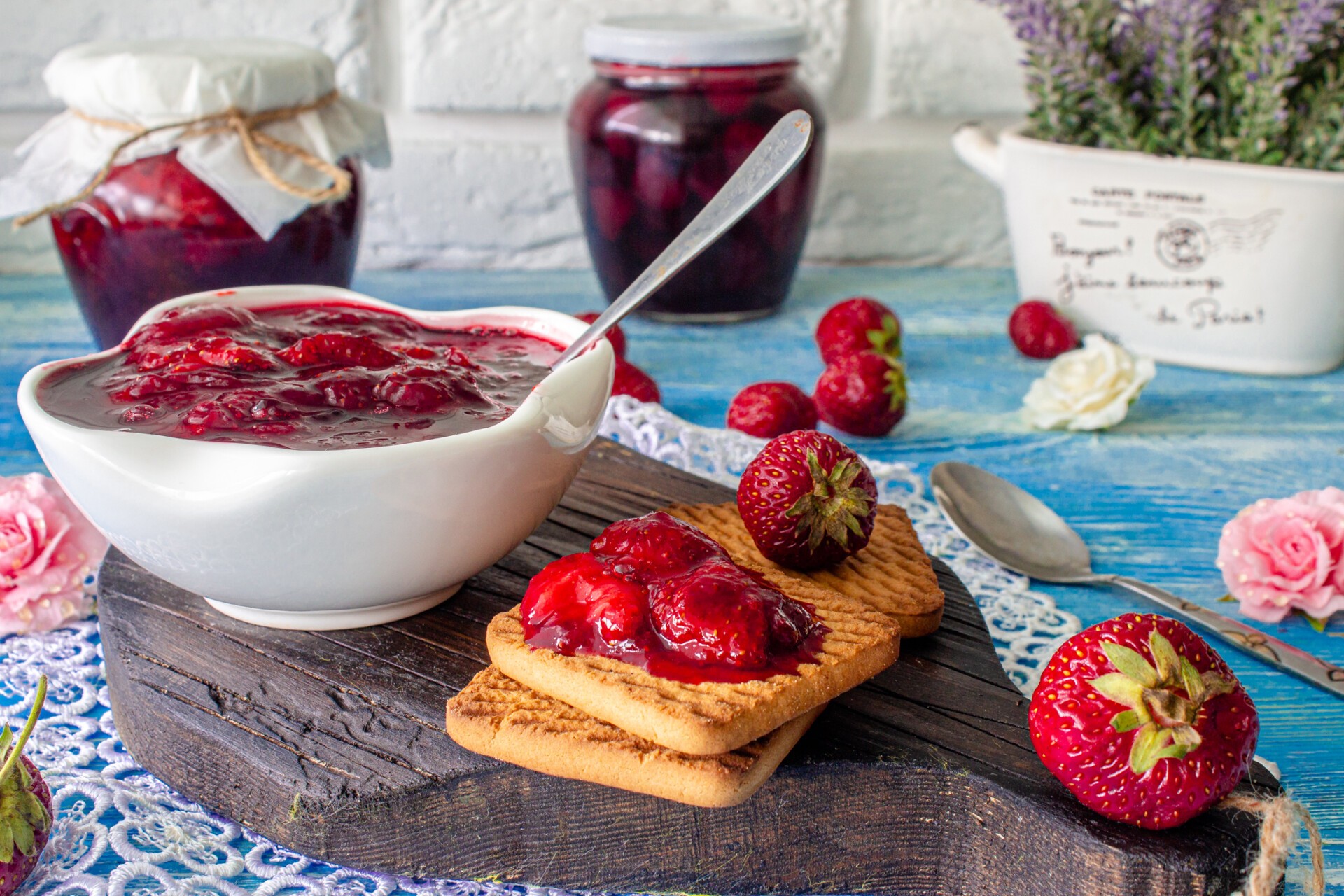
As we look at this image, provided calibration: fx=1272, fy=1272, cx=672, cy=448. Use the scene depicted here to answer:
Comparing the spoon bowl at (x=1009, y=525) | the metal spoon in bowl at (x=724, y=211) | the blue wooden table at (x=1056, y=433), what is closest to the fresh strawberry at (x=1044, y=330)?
the blue wooden table at (x=1056, y=433)

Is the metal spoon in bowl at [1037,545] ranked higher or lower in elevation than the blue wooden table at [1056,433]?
higher

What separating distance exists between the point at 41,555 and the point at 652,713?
0.73 meters

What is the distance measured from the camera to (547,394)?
3.34 ft

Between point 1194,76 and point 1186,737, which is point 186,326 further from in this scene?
point 1194,76

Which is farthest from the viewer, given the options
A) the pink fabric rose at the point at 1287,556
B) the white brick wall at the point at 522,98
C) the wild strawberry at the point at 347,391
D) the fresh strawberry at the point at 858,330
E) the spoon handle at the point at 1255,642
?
the white brick wall at the point at 522,98

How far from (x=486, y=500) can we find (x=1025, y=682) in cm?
52

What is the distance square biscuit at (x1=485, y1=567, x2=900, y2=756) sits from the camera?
2.76 ft

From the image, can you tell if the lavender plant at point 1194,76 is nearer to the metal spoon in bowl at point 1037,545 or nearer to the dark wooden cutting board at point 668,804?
the metal spoon in bowl at point 1037,545

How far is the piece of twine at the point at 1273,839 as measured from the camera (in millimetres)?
808

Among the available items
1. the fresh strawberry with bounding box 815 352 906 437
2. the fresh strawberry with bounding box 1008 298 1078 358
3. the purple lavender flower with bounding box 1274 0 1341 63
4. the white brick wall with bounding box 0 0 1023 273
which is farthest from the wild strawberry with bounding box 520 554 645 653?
the white brick wall with bounding box 0 0 1023 273

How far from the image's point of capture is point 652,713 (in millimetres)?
853

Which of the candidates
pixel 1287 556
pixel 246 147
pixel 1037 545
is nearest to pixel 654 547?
pixel 1037 545

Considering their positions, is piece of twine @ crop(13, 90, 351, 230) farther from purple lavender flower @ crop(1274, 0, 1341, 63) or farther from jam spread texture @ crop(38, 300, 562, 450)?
purple lavender flower @ crop(1274, 0, 1341, 63)

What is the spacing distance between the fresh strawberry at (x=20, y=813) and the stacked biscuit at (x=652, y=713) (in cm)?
29
